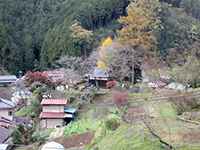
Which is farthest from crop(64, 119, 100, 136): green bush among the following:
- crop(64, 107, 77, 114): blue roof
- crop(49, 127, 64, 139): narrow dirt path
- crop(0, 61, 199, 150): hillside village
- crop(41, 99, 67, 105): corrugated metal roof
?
crop(41, 99, 67, 105): corrugated metal roof

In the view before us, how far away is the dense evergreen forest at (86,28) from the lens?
102 feet

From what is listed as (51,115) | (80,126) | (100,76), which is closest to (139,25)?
(100,76)

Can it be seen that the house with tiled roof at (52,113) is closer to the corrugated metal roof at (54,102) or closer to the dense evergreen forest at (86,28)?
the corrugated metal roof at (54,102)

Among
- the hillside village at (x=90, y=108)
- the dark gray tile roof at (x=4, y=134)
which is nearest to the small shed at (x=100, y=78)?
the hillside village at (x=90, y=108)

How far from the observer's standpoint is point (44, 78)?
30.1 meters

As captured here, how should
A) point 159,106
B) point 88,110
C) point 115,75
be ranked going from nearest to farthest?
1. point 159,106
2. point 88,110
3. point 115,75

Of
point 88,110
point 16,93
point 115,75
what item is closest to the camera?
point 88,110

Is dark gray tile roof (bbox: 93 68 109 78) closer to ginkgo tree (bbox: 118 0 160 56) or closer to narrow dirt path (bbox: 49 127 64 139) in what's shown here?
ginkgo tree (bbox: 118 0 160 56)

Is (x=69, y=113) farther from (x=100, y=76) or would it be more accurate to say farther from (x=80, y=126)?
(x=100, y=76)

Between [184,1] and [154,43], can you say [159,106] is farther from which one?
[184,1]

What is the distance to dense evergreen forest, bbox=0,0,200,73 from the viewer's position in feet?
102

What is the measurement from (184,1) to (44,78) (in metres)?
15.9

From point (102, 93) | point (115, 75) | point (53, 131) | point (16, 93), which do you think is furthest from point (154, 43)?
point (53, 131)

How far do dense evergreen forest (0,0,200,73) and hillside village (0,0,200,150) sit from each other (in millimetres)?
86
